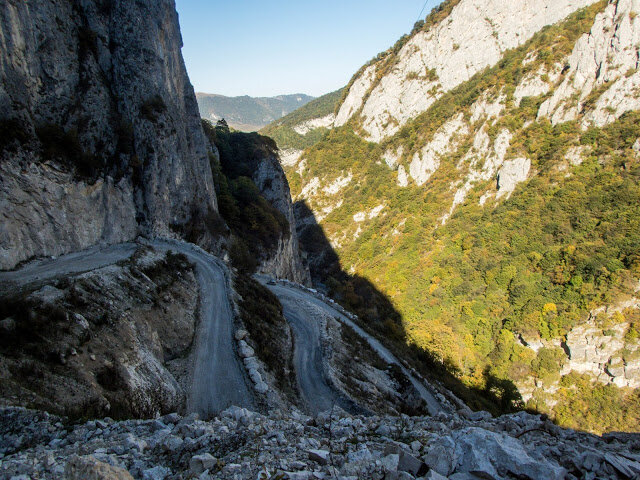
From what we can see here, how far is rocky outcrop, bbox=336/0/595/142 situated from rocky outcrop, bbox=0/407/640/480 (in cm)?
9446

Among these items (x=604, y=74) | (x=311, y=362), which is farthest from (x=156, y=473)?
(x=604, y=74)

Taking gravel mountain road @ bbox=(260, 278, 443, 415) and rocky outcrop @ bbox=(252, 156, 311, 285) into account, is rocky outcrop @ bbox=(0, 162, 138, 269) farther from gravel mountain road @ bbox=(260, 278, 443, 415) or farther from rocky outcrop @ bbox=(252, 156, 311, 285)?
rocky outcrop @ bbox=(252, 156, 311, 285)

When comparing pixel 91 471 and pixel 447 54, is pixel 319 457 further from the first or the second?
pixel 447 54

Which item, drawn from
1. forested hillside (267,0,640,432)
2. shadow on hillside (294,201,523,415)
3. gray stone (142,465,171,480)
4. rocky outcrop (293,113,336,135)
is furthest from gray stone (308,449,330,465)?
rocky outcrop (293,113,336,135)

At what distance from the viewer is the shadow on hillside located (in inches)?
1143

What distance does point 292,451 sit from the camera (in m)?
6.04

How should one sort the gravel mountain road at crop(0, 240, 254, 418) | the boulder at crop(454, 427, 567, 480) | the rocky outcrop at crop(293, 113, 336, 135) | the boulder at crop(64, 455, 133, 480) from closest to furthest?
the boulder at crop(64, 455, 133, 480)
the boulder at crop(454, 427, 567, 480)
the gravel mountain road at crop(0, 240, 254, 418)
the rocky outcrop at crop(293, 113, 336, 135)

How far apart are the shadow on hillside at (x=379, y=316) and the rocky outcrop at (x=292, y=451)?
2096cm

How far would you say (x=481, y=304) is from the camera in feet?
137

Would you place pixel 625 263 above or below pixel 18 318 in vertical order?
above

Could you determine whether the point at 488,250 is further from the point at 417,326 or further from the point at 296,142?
the point at 296,142

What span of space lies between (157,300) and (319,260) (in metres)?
60.7

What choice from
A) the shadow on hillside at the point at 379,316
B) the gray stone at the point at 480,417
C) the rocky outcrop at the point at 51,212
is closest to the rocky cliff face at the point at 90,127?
the rocky outcrop at the point at 51,212

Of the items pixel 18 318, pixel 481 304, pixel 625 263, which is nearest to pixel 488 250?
pixel 481 304
